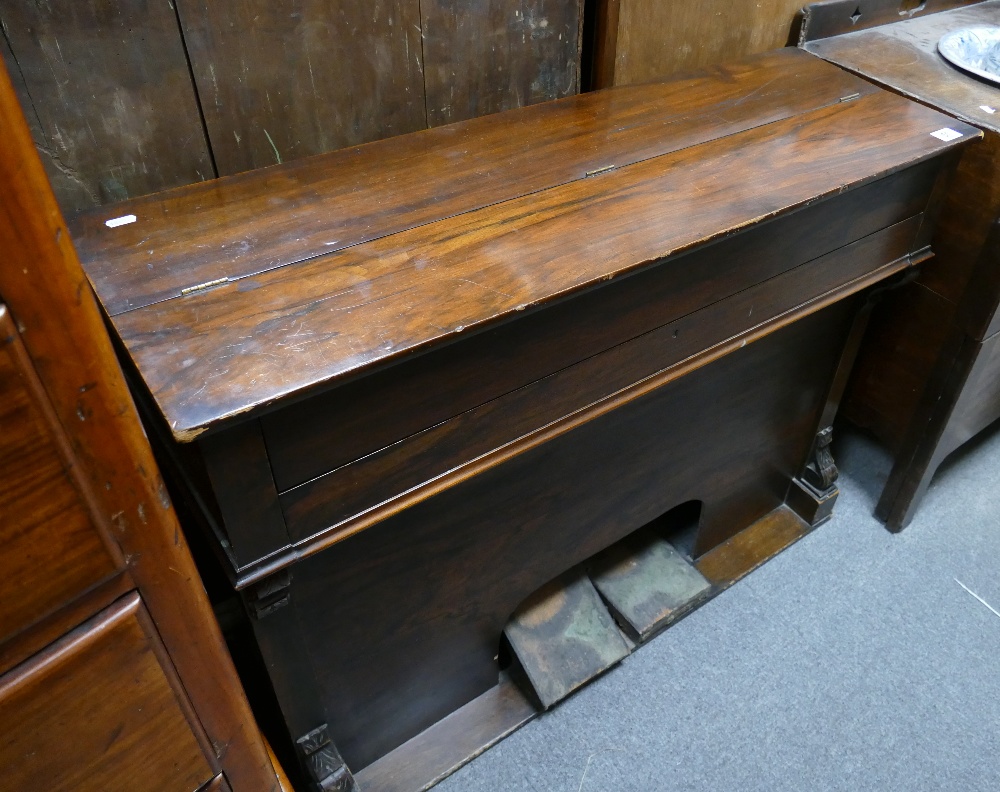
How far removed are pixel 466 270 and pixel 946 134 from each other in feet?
2.49

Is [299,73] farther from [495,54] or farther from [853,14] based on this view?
[853,14]

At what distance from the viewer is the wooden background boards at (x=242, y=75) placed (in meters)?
0.84

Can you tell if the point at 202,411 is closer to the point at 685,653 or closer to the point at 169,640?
the point at 169,640

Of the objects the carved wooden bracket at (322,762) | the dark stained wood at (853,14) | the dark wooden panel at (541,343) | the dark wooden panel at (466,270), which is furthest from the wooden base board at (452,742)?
the dark stained wood at (853,14)

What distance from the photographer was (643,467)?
4.11 feet

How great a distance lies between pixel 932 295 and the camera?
139 centimetres

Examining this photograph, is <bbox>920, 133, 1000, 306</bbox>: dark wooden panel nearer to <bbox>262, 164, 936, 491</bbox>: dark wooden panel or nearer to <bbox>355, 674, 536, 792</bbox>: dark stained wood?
<bbox>262, 164, 936, 491</bbox>: dark wooden panel

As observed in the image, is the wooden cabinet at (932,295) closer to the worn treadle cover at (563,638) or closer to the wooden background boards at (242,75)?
the wooden background boards at (242,75)

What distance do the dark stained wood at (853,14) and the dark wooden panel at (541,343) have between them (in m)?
0.43

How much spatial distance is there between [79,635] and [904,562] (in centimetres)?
154

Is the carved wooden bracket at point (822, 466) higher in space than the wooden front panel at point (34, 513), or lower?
lower

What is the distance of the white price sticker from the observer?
2.83ft

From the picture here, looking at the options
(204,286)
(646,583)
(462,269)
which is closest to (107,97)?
(204,286)

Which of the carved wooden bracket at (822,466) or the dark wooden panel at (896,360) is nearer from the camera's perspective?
the dark wooden panel at (896,360)
